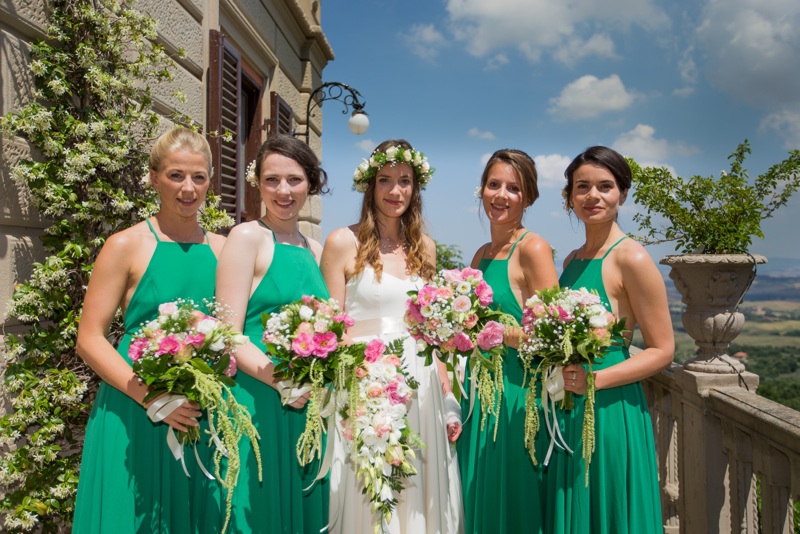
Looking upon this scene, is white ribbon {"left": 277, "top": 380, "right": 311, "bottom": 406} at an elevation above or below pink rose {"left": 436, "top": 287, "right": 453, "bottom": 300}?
below

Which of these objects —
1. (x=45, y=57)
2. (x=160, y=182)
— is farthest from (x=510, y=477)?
(x=45, y=57)

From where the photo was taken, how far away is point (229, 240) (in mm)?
2955

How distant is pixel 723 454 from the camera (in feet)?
12.3

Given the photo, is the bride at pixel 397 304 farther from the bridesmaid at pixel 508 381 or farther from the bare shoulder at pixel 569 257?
the bare shoulder at pixel 569 257

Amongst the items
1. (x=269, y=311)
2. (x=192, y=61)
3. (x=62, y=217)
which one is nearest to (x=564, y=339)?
(x=269, y=311)

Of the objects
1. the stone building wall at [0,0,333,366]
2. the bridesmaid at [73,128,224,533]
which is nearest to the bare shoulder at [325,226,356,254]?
the bridesmaid at [73,128,224,533]

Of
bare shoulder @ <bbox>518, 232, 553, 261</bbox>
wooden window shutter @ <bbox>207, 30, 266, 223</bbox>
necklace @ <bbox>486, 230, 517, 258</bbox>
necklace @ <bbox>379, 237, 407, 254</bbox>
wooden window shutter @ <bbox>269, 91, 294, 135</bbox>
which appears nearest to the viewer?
bare shoulder @ <bbox>518, 232, 553, 261</bbox>

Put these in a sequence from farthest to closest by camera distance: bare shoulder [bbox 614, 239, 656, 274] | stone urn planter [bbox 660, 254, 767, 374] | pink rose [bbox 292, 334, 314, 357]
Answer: stone urn planter [bbox 660, 254, 767, 374], bare shoulder [bbox 614, 239, 656, 274], pink rose [bbox 292, 334, 314, 357]

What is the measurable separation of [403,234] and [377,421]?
1457mm

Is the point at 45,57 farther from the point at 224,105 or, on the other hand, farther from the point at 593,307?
the point at 593,307

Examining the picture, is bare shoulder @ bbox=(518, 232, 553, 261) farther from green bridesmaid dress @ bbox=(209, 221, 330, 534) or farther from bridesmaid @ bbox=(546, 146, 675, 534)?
green bridesmaid dress @ bbox=(209, 221, 330, 534)

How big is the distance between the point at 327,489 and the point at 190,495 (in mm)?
722

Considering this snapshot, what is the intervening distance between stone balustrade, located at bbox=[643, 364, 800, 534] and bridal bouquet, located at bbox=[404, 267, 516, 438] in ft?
4.74

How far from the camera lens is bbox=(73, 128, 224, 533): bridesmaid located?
2568 mm
